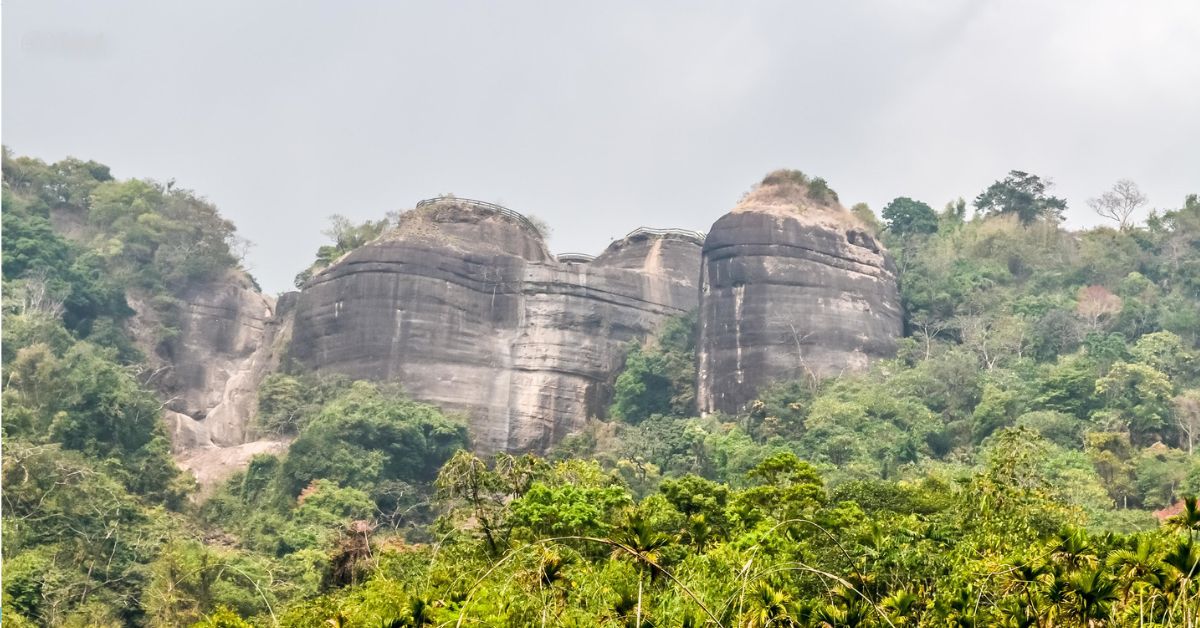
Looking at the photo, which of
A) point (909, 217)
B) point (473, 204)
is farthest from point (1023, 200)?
point (473, 204)

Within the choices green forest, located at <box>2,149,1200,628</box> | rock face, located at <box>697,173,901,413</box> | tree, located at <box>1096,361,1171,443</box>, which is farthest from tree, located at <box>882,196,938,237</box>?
tree, located at <box>1096,361,1171,443</box>

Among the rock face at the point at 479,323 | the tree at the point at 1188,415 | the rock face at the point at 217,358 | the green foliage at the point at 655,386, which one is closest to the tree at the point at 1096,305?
the tree at the point at 1188,415

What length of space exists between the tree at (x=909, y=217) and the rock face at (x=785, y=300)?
9.12 meters

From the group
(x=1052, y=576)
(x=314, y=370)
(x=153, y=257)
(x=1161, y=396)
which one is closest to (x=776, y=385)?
(x=1161, y=396)

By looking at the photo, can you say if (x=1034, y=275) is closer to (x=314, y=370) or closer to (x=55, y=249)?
(x=314, y=370)

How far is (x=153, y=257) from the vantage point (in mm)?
61000

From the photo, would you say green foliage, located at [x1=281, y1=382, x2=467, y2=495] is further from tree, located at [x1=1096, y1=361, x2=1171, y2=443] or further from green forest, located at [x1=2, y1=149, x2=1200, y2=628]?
tree, located at [x1=1096, y1=361, x2=1171, y2=443]

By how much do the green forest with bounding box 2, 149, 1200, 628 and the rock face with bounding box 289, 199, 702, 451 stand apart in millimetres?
1369

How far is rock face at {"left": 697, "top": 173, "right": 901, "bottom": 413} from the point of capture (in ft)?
175

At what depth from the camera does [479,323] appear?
55.1 m

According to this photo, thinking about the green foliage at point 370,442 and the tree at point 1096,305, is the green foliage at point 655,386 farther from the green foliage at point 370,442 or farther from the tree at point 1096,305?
the tree at point 1096,305

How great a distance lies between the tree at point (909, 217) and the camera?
65.7 meters

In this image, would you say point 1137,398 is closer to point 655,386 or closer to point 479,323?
point 655,386

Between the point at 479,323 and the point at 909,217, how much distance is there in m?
21.8
